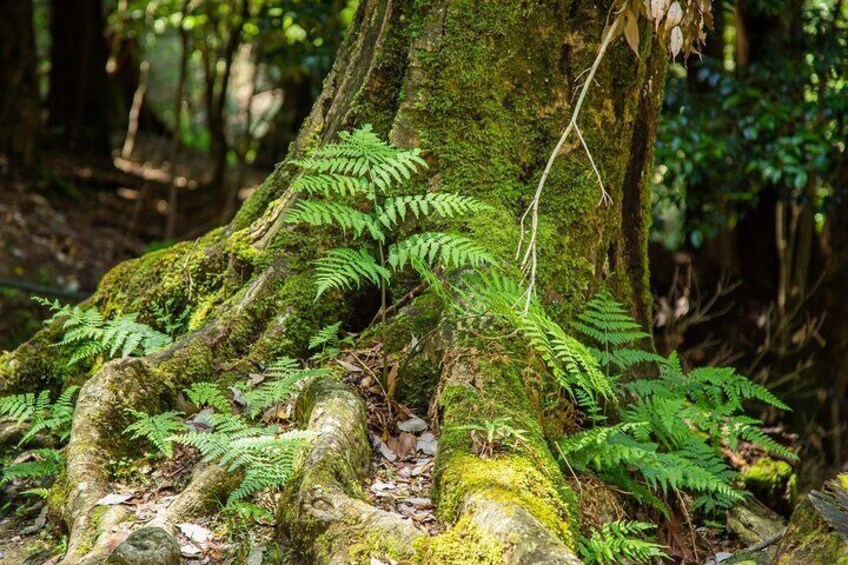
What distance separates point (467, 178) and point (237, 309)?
4.58 ft

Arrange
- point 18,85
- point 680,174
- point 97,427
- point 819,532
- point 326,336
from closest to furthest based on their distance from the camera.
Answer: point 819,532, point 97,427, point 326,336, point 680,174, point 18,85

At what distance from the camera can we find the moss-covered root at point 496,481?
10.00ft

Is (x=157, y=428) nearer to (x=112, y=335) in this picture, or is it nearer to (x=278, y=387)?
(x=278, y=387)

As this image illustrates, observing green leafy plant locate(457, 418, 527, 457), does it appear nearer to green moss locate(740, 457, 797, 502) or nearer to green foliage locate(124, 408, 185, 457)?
green foliage locate(124, 408, 185, 457)

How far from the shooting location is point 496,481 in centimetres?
336

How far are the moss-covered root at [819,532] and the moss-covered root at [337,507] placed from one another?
1325mm

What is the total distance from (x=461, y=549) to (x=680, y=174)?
656 centimetres

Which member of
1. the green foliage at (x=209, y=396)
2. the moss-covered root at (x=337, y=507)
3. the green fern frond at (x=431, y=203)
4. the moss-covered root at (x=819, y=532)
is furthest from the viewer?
the green foliage at (x=209, y=396)

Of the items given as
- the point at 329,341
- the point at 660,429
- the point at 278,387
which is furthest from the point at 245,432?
the point at 660,429

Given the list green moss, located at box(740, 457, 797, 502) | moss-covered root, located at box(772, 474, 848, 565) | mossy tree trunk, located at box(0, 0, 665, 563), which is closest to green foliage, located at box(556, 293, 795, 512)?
mossy tree trunk, located at box(0, 0, 665, 563)

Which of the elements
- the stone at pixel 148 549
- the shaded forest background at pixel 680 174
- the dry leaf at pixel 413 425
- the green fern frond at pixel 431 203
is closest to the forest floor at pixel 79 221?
the shaded forest background at pixel 680 174

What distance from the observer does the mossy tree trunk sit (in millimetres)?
4031

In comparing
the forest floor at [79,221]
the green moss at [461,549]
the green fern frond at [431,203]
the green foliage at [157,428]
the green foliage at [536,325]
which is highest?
the green fern frond at [431,203]

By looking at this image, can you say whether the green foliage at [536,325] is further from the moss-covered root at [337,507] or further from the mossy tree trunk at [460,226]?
the moss-covered root at [337,507]
